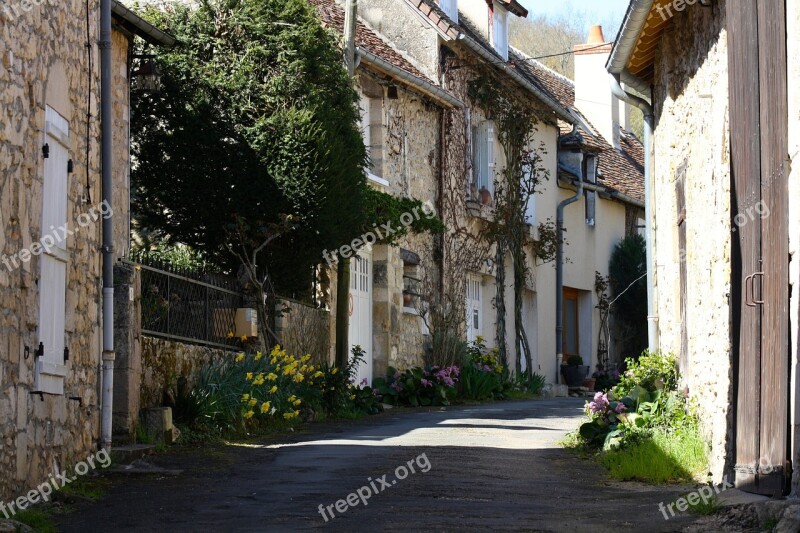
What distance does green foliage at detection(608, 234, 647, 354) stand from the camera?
26828 millimetres

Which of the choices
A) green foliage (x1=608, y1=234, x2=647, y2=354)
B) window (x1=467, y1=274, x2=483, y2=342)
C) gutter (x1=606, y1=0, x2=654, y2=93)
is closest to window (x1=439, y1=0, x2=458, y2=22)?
window (x1=467, y1=274, x2=483, y2=342)

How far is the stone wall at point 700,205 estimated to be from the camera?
7.94 m

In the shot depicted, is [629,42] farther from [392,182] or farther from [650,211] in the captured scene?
[392,182]

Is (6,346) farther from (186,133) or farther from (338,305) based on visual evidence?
(338,305)

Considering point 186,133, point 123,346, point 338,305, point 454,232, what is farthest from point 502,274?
point 123,346

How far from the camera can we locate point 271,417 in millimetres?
12695

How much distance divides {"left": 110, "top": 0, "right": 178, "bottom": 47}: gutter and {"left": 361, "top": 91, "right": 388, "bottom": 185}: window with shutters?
5.77 m

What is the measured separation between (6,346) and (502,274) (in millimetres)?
15206

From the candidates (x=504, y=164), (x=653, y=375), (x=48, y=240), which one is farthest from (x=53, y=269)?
(x=504, y=164)

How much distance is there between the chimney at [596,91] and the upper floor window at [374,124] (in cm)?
1161

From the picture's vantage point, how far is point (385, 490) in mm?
8016

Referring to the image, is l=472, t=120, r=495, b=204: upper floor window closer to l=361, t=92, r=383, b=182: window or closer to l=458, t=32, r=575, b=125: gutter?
l=458, t=32, r=575, b=125: gutter

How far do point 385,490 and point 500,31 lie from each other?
52.2 ft

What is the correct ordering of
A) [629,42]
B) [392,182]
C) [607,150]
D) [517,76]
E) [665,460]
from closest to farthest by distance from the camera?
1. [665,460]
2. [629,42]
3. [392,182]
4. [517,76]
5. [607,150]
